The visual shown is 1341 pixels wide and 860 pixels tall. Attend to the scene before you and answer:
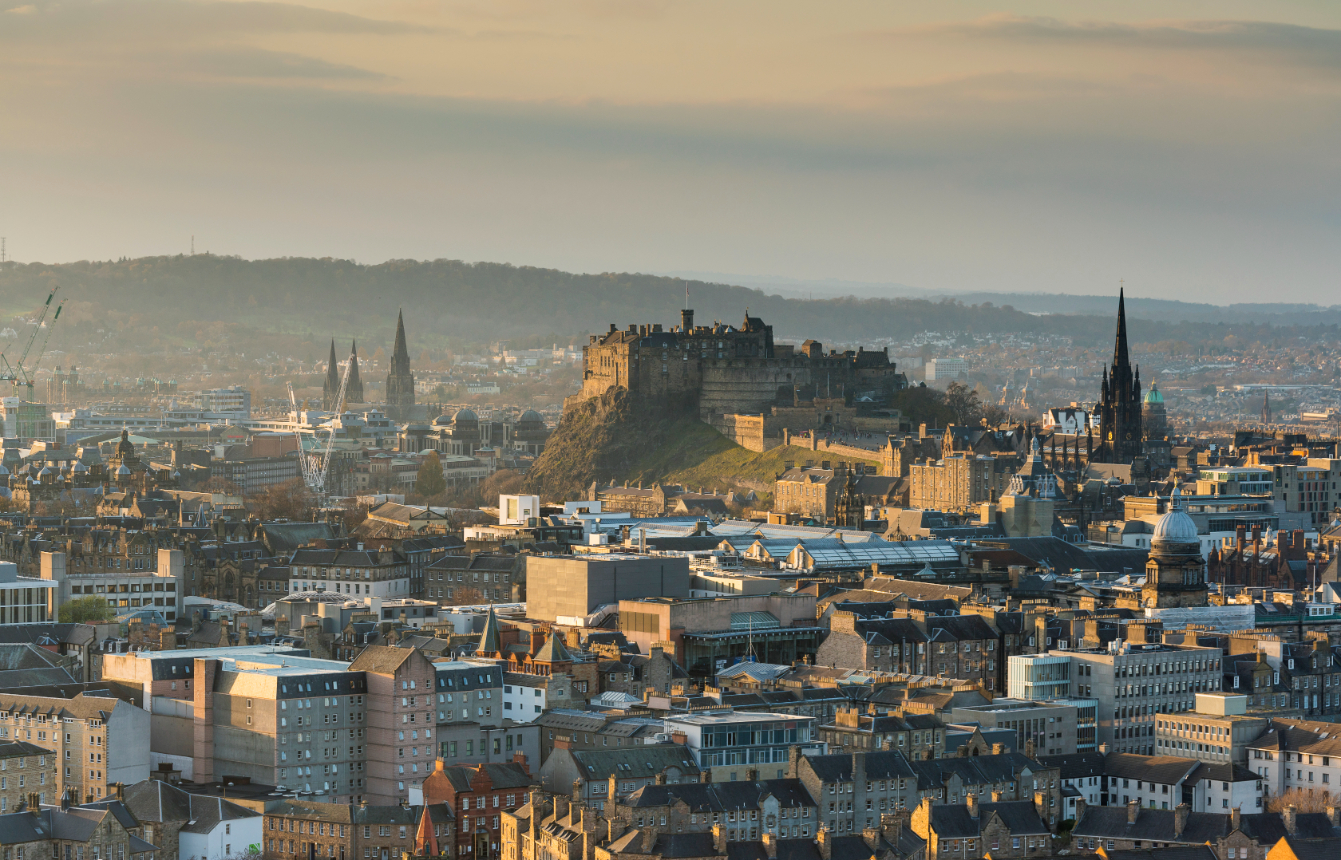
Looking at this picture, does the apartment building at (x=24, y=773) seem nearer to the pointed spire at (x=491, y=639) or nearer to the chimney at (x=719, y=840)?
the pointed spire at (x=491, y=639)

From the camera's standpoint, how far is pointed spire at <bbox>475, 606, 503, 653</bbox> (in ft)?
367

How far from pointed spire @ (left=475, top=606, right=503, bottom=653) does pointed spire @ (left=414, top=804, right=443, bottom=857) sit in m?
23.3

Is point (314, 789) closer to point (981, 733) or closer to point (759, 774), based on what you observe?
point (759, 774)

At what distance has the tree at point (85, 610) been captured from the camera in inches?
5044

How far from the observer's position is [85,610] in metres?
129

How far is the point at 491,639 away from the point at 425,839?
82.1 ft

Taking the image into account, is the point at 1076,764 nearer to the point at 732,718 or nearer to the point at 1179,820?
the point at 1179,820

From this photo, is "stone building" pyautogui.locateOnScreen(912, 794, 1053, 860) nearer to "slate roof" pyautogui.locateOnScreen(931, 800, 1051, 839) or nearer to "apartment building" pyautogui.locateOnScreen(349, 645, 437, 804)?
"slate roof" pyautogui.locateOnScreen(931, 800, 1051, 839)

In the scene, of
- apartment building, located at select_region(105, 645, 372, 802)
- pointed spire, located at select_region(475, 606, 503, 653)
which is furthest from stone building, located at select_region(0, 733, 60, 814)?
pointed spire, located at select_region(475, 606, 503, 653)

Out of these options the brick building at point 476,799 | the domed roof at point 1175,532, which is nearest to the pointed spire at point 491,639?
the brick building at point 476,799

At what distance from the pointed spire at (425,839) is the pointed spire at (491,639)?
23.3 metres

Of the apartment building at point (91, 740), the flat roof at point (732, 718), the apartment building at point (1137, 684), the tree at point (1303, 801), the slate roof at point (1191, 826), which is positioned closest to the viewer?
the slate roof at point (1191, 826)

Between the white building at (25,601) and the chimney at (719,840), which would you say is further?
the white building at (25,601)

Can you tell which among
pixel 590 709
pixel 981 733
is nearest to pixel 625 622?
pixel 590 709
